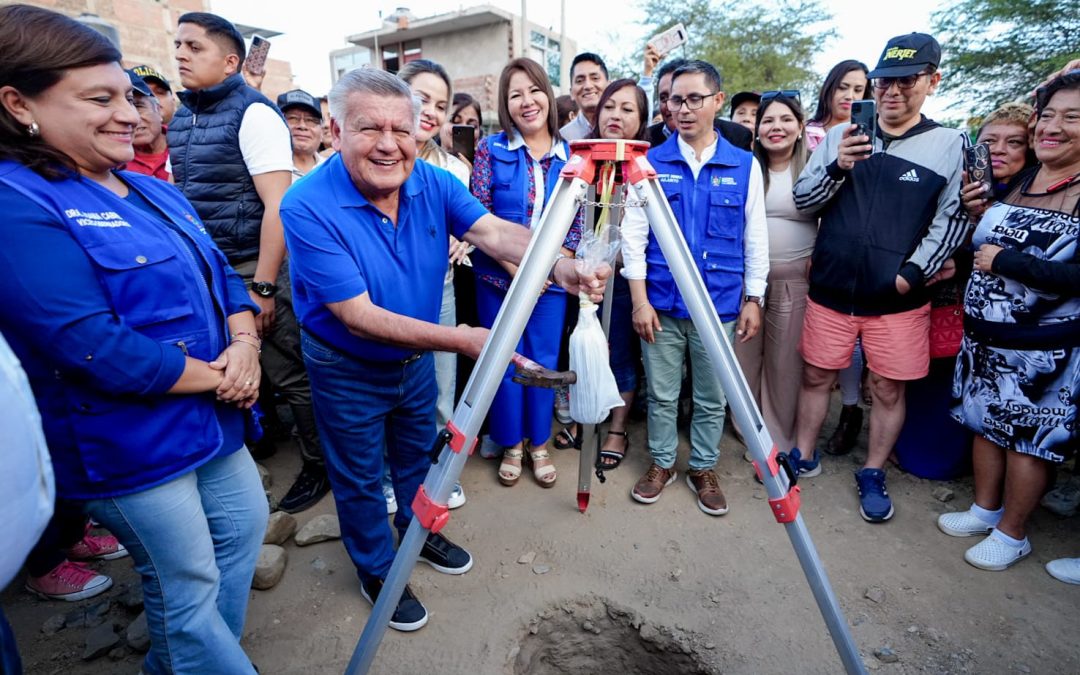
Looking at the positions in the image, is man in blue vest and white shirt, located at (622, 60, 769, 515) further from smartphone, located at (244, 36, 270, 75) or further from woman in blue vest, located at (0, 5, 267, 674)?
smartphone, located at (244, 36, 270, 75)

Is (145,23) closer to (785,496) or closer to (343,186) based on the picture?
(343,186)

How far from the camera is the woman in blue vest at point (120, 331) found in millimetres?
1287

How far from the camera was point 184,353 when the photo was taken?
5.12ft

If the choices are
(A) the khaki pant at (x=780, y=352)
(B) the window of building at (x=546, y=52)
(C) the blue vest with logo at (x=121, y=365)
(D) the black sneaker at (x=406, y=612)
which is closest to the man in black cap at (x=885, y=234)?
(A) the khaki pant at (x=780, y=352)

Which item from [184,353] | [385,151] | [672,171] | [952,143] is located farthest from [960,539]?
[184,353]

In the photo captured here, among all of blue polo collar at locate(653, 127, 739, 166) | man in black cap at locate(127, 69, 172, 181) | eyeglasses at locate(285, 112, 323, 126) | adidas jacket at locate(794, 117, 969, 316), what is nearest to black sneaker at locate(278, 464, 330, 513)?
man in black cap at locate(127, 69, 172, 181)

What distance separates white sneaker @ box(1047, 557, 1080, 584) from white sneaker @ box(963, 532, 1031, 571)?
0.35ft

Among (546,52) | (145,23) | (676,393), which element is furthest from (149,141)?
(546,52)

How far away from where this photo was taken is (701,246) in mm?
3074

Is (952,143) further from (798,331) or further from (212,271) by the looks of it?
(212,271)

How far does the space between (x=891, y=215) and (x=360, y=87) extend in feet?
8.67

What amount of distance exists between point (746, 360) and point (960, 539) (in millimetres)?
1456

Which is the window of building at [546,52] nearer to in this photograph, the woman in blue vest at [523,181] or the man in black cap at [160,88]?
the man in black cap at [160,88]

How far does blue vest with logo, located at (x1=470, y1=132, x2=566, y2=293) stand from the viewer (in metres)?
3.22
